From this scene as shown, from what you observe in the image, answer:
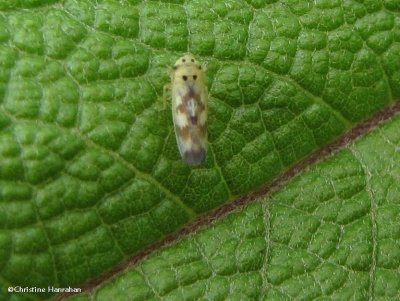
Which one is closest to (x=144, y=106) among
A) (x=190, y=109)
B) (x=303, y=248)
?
(x=190, y=109)

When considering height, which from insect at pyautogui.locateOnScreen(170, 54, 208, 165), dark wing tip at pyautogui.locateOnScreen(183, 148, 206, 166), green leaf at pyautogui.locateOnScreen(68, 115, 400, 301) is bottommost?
green leaf at pyautogui.locateOnScreen(68, 115, 400, 301)

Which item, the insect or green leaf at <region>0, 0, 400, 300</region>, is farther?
the insect

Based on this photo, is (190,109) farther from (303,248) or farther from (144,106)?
(303,248)

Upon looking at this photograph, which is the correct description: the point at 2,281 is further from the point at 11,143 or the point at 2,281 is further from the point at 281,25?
the point at 281,25

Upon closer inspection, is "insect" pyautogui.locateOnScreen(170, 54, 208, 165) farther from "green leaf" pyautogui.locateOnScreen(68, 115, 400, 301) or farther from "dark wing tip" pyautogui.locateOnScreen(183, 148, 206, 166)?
"green leaf" pyautogui.locateOnScreen(68, 115, 400, 301)

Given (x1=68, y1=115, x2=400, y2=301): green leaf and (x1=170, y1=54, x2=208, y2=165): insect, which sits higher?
(x1=170, y1=54, x2=208, y2=165): insect

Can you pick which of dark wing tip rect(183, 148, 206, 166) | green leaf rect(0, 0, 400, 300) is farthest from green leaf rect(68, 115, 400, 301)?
dark wing tip rect(183, 148, 206, 166)
